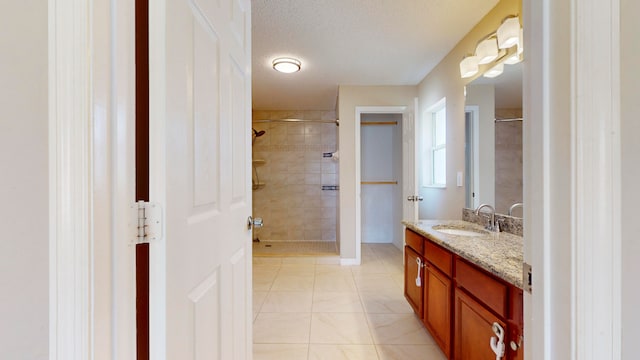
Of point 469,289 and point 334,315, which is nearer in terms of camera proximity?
point 469,289

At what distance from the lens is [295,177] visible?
16.1 feet

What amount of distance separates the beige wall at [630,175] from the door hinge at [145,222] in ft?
2.93

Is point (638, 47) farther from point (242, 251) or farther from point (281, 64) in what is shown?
point (281, 64)

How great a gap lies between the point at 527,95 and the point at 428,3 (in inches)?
68.1

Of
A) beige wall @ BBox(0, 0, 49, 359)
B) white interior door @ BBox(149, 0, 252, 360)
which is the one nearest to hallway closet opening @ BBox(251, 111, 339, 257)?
white interior door @ BBox(149, 0, 252, 360)

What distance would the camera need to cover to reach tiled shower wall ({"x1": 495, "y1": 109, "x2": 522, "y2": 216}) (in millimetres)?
1795

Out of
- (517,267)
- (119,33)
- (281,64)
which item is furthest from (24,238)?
(281,64)

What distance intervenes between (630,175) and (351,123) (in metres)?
3.20

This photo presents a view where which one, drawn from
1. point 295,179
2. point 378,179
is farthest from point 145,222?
point 378,179

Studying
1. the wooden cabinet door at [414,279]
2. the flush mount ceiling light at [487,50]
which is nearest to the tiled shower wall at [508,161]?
the flush mount ceiling light at [487,50]

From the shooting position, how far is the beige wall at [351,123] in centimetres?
358

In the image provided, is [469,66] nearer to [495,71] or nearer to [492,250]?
[495,71]

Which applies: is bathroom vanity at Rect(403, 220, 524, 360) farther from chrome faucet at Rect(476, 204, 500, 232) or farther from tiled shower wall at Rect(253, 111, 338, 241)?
tiled shower wall at Rect(253, 111, 338, 241)

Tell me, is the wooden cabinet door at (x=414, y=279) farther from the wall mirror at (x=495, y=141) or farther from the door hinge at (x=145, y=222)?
the door hinge at (x=145, y=222)
